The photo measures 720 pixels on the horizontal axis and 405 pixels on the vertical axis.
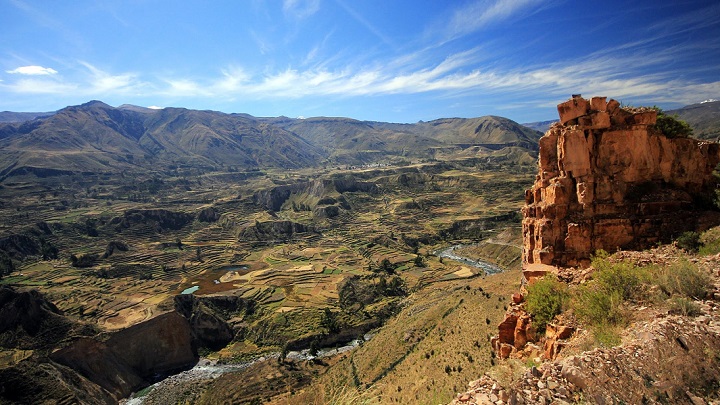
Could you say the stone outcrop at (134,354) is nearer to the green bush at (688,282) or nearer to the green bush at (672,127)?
the green bush at (688,282)

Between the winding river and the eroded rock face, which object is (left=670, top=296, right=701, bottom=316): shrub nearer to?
the eroded rock face

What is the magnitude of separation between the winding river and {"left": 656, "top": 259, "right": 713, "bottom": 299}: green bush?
3198 inches

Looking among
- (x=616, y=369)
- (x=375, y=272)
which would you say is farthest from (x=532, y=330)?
(x=375, y=272)

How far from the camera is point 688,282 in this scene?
13938mm

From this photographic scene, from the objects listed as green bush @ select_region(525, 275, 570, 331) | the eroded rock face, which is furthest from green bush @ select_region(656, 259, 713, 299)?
the eroded rock face

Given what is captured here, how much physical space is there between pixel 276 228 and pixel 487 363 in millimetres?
126741

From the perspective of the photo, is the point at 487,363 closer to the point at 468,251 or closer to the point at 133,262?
the point at 468,251

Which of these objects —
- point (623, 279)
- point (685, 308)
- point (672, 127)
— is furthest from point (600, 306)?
point (672, 127)

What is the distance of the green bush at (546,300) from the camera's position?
1845 centimetres

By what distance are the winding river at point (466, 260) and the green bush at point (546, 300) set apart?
252ft

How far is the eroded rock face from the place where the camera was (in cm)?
2269

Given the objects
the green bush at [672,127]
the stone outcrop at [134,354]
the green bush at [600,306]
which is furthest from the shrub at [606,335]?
the stone outcrop at [134,354]

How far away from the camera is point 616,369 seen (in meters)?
10.8

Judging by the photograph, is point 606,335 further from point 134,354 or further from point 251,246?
point 251,246
